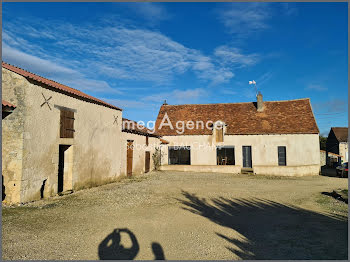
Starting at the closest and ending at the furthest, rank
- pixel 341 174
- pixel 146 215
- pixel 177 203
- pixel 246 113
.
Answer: pixel 146 215, pixel 177 203, pixel 341 174, pixel 246 113

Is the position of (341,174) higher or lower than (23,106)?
lower

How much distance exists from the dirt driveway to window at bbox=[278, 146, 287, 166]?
10.7 metres

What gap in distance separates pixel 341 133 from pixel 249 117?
797 inches

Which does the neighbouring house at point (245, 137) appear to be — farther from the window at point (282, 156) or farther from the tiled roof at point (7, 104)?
the tiled roof at point (7, 104)

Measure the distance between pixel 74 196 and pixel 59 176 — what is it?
1502 millimetres

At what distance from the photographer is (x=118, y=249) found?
462cm

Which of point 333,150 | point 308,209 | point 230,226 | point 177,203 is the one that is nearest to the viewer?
point 230,226

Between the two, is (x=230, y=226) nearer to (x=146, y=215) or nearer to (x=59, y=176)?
(x=146, y=215)

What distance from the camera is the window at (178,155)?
21.9 meters

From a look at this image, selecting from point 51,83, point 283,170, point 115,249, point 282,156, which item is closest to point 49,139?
point 51,83

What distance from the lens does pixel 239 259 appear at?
4.22 m

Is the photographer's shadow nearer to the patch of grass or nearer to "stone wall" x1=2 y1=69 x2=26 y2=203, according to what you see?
"stone wall" x1=2 y1=69 x2=26 y2=203

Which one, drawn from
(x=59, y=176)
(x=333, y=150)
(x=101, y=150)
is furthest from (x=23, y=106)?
(x=333, y=150)

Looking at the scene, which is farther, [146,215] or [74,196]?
[74,196]
